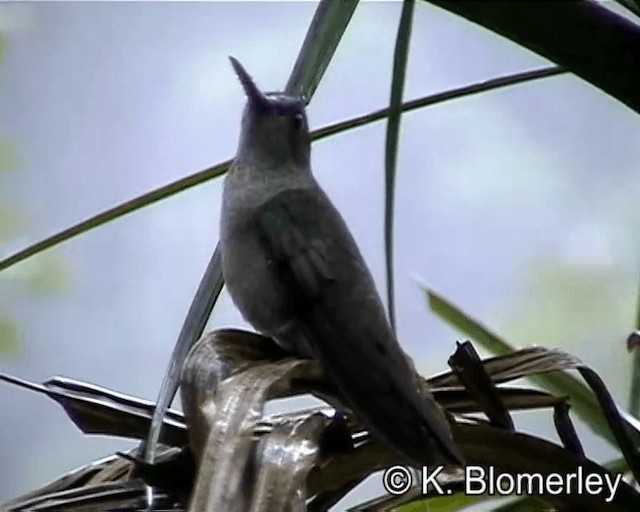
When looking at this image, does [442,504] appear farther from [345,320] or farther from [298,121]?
[298,121]

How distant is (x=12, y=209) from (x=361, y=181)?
452mm

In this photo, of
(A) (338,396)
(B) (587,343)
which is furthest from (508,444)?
(B) (587,343)

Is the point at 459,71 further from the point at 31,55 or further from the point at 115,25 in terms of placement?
the point at 31,55

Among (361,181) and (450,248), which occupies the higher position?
(361,181)

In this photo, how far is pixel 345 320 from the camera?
45 centimetres

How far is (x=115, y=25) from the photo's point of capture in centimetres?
121

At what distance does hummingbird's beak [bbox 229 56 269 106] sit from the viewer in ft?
1.75

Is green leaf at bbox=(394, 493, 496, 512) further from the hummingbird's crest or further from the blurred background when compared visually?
the blurred background

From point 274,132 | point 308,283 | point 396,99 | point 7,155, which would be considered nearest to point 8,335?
point 7,155

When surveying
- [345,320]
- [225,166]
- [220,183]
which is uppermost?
[220,183]

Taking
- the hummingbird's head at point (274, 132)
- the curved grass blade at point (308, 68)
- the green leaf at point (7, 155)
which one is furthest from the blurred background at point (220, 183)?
the curved grass blade at point (308, 68)

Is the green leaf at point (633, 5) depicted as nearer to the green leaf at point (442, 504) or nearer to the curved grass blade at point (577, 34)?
the curved grass blade at point (577, 34)

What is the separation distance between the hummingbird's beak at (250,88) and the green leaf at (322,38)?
0.08 m

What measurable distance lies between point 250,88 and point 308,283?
161 millimetres
